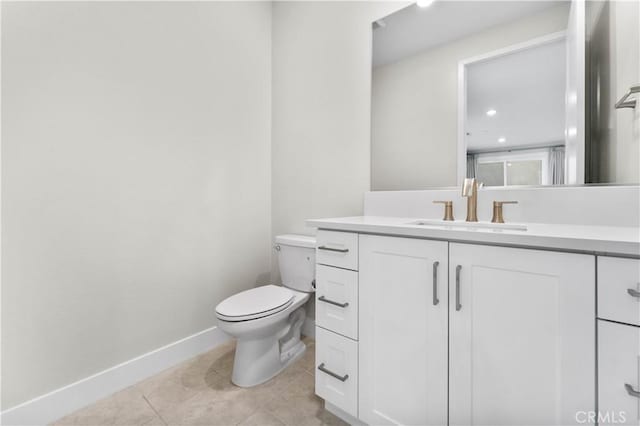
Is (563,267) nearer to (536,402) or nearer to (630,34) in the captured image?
(536,402)

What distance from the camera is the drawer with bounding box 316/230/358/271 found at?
1.13 meters

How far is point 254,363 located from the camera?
1.53m

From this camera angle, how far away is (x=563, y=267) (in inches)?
29.1

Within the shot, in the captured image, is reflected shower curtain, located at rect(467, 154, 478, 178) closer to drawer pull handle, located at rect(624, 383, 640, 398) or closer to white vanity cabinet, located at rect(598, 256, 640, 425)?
white vanity cabinet, located at rect(598, 256, 640, 425)

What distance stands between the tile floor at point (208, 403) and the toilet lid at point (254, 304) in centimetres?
40

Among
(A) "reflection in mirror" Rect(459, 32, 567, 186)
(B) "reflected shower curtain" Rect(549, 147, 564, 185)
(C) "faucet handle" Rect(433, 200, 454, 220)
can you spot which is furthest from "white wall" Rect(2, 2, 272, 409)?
(B) "reflected shower curtain" Rect(549, 147, 564, 185)

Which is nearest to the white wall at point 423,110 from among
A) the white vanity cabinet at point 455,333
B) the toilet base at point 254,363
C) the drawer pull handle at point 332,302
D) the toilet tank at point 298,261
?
the toilet tank at point 298,261

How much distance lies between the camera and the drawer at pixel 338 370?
114cm

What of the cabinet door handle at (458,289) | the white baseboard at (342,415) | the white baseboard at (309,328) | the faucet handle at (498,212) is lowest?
the white baseboard at (342,415)

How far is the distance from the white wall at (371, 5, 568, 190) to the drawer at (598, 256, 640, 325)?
79 centimetres

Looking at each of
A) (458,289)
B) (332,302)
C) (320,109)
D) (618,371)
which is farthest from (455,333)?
(320,109)

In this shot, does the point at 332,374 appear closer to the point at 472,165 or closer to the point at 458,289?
the point at 458,289

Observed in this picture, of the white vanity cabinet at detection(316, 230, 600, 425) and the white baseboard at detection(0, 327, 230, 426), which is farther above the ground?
the white vanity cabinet at detection(316, 230, 600, 425)

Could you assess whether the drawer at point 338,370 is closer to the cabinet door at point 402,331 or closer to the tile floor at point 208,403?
the cabinet door at point 402,331
